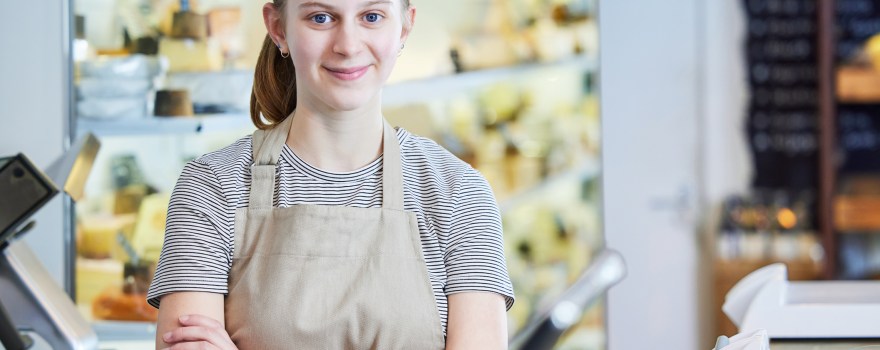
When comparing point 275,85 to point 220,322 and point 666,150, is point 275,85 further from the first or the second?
point 666,150

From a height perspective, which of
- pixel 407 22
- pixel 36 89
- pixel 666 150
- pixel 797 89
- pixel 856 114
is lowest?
pixel 666 150

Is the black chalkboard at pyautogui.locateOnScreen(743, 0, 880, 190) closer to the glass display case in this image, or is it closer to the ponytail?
the glass display case

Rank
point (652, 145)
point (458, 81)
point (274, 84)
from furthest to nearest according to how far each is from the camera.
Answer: point (652, 145) → point (458, 81) → point (274, 84)

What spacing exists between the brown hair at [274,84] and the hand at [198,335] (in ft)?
1.10

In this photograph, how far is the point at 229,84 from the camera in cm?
429

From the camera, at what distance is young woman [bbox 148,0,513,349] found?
148cm

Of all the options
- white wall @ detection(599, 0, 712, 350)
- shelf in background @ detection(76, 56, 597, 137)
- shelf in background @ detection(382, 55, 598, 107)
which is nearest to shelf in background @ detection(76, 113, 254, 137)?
shelf in background @ detection(76, 56, 597, 137)

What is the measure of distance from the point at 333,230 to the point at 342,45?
244 millimetres

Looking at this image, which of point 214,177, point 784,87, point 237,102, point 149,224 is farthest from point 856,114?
point 214,177

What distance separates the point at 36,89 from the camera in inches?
168

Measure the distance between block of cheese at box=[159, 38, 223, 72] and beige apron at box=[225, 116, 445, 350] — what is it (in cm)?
281

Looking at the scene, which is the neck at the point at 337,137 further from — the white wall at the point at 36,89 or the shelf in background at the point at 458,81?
the white wall at the point at 36,89

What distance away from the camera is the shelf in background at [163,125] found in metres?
4.19

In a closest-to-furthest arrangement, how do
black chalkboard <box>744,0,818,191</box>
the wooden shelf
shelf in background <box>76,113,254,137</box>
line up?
shelf in background <box>76,113,254,137</box> → the wooden shelf → black chalkboard <box>744,0,818,191</box>
